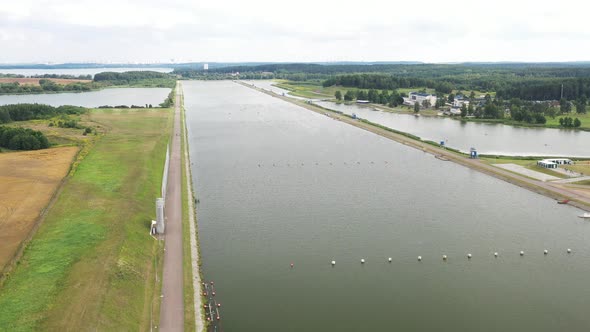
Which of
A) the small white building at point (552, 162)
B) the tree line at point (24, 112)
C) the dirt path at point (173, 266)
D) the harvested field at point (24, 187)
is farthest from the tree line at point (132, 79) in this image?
the small white building at point (552, 162)

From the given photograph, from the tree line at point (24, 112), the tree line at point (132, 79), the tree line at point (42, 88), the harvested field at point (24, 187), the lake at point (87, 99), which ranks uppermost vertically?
the tree line at point (132, 79)

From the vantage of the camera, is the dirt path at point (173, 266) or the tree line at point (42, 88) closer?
the dirt path at point (173, 266)

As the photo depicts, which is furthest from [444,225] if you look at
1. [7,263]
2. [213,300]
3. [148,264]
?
[7,263]

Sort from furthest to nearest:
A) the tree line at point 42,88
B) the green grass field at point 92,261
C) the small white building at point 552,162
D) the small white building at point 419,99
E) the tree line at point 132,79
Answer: the tree line at point 132,79
the tree line at point 42,88
the small white building at point 419,99
the small white building at point 552,162
the green grass field at point 92,261

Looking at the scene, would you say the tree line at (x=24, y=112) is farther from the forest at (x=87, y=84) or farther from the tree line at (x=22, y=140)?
the forest at (x=87, y=84)

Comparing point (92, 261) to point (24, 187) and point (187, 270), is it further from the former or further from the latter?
point (24, 187)

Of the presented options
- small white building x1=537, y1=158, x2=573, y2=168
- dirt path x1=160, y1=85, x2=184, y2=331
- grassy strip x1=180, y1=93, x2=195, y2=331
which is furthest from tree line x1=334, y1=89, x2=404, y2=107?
grassy strip x1=180, y1=93, x2=195, y2=331

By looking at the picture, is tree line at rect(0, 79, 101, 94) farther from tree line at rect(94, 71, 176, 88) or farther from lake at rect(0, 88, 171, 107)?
tree line at rect(94, 71, 176, 88)
